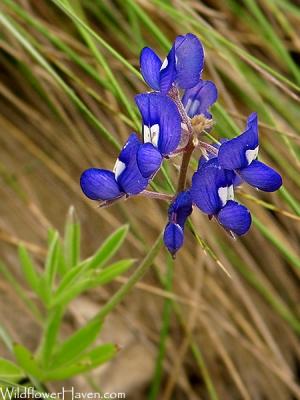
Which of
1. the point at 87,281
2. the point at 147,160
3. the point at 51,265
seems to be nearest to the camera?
the point at 147,160

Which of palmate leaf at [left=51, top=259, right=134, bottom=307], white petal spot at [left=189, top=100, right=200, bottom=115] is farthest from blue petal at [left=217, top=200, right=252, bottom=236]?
palmate leaf at [left=51, top=259, right=134, bottom=307]

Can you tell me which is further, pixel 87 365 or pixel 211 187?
pixel 87 365

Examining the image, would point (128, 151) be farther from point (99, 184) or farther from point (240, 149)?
point (240, 149)

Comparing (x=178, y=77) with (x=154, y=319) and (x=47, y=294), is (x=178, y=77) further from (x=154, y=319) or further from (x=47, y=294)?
(x=154, y=319)

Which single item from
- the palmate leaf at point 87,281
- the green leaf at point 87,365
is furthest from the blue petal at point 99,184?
the green leaf at point 87,365

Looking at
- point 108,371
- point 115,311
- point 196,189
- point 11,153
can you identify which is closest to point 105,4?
point 11,153

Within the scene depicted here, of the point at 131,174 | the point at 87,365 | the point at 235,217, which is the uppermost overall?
the point at 131,174

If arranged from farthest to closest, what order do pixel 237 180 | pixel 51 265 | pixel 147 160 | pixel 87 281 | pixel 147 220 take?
pixel 147 220 → pixel 51 265 → pixel 87 281 → pixel 237 180 → pixel 147 160

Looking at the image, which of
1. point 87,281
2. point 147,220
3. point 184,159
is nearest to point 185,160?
point 184,159
